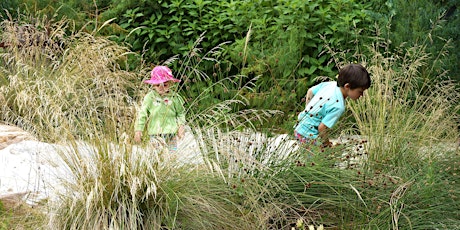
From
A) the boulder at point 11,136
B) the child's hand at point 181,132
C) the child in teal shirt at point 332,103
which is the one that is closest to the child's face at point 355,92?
the child in teal shirt at point 332,103

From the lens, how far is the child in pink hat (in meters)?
5.28

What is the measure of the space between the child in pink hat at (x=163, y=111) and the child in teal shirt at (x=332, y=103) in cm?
88

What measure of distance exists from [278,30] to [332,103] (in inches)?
122

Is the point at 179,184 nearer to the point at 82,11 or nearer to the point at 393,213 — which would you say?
the point at 393,213

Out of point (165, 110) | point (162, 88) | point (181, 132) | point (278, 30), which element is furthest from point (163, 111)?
point (278, 30)

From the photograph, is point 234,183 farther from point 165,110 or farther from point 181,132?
point 165,110

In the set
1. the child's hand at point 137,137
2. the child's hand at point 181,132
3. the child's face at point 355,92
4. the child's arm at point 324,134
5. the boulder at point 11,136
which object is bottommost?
the boulder at point 11,136

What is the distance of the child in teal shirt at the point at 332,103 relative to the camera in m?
5.75

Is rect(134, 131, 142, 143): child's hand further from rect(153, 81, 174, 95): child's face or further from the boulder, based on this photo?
the boulder

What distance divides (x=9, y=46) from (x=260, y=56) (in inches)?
102

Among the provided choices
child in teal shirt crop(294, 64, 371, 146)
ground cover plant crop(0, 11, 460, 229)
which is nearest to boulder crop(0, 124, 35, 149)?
ground cover plant crop(0, 11, 460, 229)

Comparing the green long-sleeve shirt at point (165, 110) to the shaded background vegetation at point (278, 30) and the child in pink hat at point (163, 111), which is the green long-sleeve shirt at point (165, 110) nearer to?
the child in pink hat at point (163, 111)

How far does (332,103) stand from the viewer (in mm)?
5840

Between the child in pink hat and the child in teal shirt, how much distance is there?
0.88 metres
